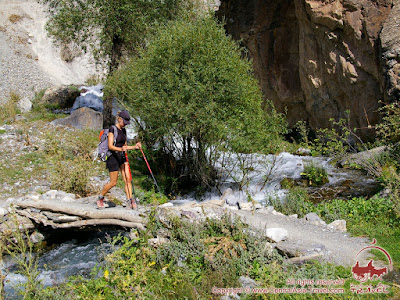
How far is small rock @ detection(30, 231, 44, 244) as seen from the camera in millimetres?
6715

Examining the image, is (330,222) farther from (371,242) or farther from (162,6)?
(162,6)

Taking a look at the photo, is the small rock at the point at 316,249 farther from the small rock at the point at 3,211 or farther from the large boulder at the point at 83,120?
the large boulder at the point at 83,120

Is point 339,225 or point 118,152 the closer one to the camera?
point 339,225

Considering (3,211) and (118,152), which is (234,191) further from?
(3,211)

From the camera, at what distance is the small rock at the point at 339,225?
6184mm

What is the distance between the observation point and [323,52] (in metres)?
14.8

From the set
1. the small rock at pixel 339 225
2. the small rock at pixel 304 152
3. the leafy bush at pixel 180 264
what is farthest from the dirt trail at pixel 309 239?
the small rock at pixel 304 152

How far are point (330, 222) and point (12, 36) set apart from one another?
3545cm

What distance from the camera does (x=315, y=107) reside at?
16.3 meters

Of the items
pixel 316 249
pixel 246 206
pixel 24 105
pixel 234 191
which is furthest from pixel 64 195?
pixel 24 105

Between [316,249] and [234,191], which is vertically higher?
[316,249]

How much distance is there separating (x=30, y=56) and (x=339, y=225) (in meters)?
33.1

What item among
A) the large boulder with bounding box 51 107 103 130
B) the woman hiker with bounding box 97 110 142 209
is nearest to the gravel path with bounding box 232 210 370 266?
the woman hiker with bounding box 97 110 142 209

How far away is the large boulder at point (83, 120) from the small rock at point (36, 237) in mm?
9138
